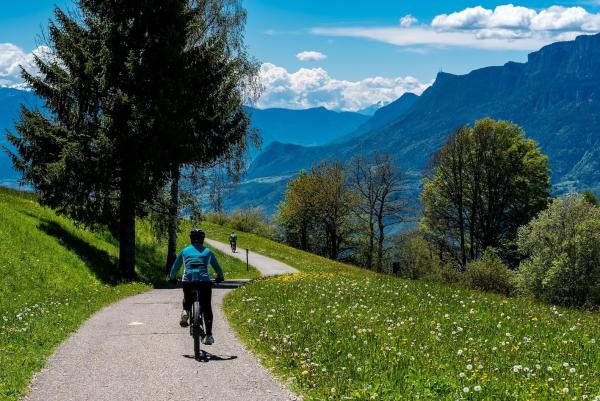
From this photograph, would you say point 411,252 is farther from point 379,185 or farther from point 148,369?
point 148,369

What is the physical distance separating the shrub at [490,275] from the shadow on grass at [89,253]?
28169 millimetres

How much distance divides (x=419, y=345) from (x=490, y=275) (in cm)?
3820

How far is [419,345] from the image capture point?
38.8 ft

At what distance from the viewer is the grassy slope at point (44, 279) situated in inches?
495

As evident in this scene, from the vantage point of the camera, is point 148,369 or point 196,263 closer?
point 148,369

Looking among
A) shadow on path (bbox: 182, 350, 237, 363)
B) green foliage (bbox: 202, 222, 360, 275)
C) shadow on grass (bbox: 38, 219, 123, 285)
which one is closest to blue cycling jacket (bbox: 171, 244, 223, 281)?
shadow on path (bbox: 182, 350, 237, 363)

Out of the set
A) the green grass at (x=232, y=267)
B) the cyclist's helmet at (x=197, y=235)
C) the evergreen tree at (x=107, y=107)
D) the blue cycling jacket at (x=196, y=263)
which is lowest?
the green grass at (x=232, y=267)

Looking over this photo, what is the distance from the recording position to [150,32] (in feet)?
95.1

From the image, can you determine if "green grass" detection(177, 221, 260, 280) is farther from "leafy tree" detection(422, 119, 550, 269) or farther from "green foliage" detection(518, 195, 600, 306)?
"leafy tree" detection(422, 119, 550, 269)

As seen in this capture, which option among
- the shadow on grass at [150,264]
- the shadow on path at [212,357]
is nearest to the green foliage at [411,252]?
the shadow on grass at [150,264]

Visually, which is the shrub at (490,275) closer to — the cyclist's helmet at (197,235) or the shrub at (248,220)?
the cyclist's helmet at (197,235)

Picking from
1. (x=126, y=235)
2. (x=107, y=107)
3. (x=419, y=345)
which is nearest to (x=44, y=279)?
(x=126, y=235)

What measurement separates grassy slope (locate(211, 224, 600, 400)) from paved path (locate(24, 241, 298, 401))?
2.10ft

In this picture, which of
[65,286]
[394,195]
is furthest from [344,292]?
Result: [394,195]
